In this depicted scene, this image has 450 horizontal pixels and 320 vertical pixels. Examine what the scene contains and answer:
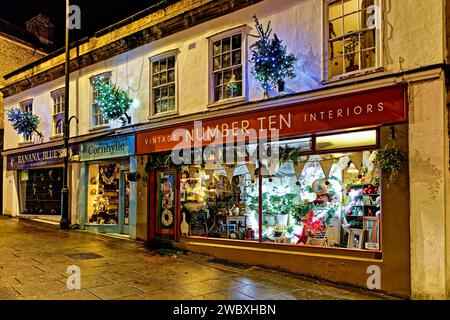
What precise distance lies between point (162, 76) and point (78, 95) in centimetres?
466

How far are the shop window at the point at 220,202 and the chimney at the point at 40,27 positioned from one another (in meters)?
17.3

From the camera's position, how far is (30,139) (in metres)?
16.7

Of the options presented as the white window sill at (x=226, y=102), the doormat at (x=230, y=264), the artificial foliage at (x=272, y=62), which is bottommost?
the doormat at (x=230, y=264)

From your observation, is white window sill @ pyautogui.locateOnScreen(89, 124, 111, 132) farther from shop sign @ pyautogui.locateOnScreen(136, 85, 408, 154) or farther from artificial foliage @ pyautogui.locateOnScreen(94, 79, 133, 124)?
shop sign @ pyautogui.locateOnScreen(136, 85, 408, 154)

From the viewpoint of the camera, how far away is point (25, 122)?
52.0ft

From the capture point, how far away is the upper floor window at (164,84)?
11133 millimetres

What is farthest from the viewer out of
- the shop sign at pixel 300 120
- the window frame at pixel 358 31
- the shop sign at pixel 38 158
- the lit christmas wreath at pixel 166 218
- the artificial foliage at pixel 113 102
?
the shop sign at pixel 38 158

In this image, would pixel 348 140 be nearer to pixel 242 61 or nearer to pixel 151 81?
pixel 242 61

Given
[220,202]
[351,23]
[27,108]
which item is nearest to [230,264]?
[220,202]

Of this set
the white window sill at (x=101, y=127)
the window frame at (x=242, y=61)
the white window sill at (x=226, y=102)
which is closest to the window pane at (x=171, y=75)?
the window frame at (x=242, y=61)

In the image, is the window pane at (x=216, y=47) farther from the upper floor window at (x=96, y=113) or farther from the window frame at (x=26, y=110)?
the window frame at (x=26, y=110)

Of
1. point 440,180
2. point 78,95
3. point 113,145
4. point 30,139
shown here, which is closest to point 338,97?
point 440,180

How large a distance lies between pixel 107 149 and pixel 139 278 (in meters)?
6.57

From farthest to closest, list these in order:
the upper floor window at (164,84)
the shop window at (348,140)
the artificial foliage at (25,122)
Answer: the artificial foliage at (25,122) → the upper floor window at (164,84) → the shop window at (348,140)
